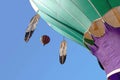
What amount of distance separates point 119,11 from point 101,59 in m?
0.70

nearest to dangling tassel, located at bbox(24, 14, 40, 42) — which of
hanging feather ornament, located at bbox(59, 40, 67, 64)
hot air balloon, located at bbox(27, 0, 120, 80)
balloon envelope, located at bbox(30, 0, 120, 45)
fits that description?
balloon envelope, located at bbox(30, 0, 120, 45)

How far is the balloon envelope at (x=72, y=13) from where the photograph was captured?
25.8 ft

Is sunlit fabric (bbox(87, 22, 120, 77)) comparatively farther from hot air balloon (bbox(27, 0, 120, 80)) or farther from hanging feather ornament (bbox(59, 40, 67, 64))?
hanging feather ornament (bbox(59, 40, 67, 64))

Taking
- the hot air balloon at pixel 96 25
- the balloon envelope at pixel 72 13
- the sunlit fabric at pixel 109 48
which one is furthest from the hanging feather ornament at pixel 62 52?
the sunlit fabric at pixel 109 48

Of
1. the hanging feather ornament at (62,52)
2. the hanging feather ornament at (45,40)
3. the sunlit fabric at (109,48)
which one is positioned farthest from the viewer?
the hanging feather ornament at (62,52)

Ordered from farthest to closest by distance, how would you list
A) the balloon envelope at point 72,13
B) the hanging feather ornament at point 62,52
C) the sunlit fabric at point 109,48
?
the hanging feather ornament at point 62,52 < the balloon envelope at point 72,13 < the sunlit fabric at point 109,48

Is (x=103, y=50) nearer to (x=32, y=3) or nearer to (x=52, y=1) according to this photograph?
(x=52, y=1)

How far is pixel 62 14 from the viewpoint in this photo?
8.43 m

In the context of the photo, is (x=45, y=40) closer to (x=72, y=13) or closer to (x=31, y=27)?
(x=31, y=27)

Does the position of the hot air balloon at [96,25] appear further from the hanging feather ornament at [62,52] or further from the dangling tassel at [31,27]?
the dangling tassel at [31,27]

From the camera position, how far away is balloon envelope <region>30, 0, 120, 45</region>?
25.8 feet

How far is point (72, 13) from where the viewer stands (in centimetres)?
824

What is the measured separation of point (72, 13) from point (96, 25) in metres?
0.50

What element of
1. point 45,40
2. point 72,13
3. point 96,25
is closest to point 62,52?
point 45,40
